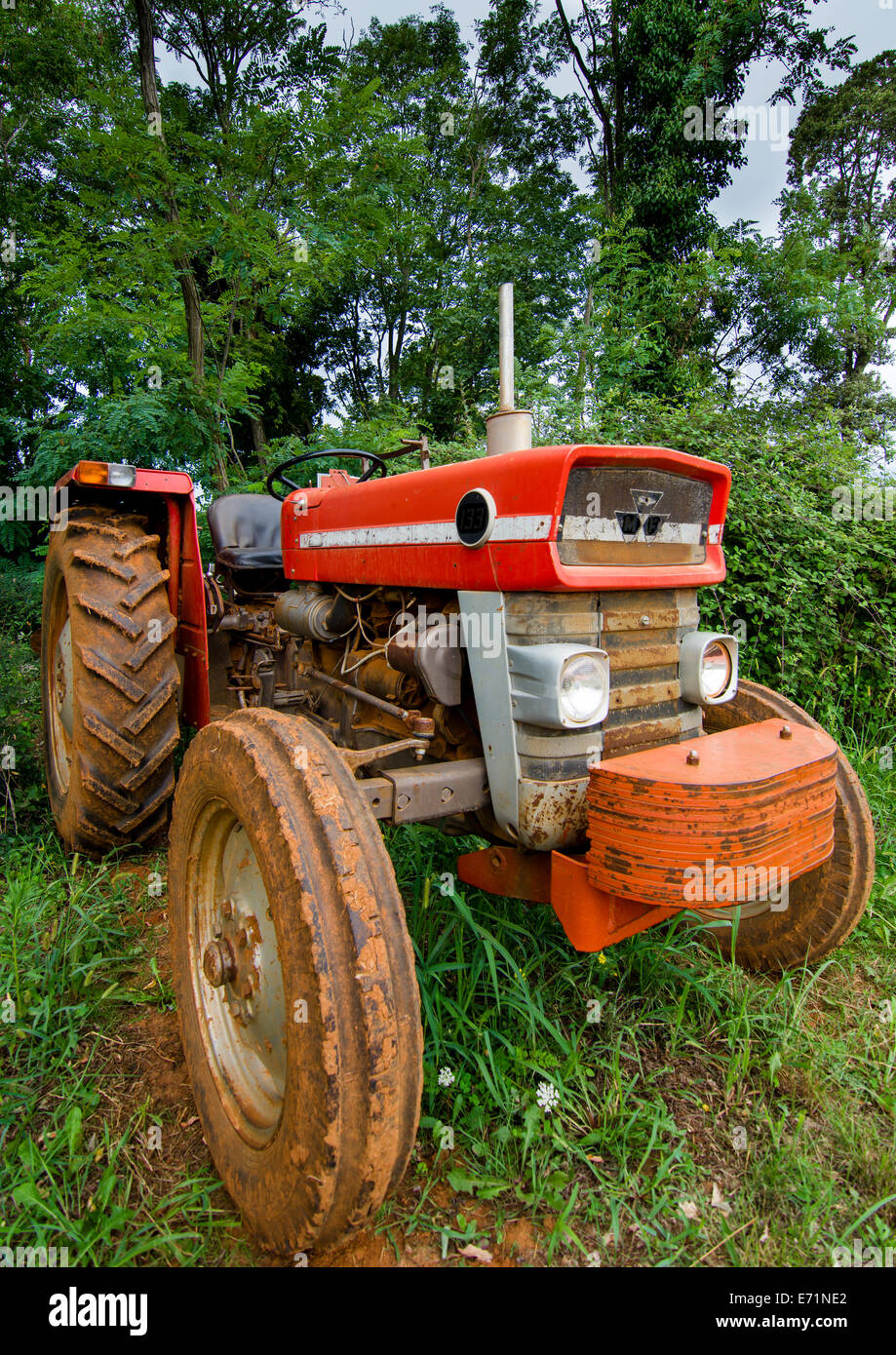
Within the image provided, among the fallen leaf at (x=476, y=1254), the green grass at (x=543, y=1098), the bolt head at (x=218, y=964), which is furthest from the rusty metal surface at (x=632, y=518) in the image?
the fallen leaf at (x=476, y=1254)

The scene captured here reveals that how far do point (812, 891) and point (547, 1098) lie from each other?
37.9 inches

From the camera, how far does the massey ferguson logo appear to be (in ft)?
5.65

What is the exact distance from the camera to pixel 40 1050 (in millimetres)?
1881

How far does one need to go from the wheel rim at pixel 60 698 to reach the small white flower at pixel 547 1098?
1.97 meters

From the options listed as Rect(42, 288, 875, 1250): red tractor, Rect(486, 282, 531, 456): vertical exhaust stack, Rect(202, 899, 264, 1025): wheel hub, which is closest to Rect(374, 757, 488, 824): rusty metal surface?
Rect(42, 288, 875, 1250): red tractor

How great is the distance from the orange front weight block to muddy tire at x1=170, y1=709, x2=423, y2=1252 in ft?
1.42

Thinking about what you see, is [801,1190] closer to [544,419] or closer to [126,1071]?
[126,1071]

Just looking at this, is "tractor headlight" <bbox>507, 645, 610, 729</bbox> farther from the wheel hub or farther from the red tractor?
the wheel hub

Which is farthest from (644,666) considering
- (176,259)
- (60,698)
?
(176,259)

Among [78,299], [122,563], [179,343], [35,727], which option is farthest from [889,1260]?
[179,343]

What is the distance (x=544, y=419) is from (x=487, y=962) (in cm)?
483

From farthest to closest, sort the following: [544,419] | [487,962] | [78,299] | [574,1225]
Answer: [544,419]
[78,299]
[487,962]
[574,1225]

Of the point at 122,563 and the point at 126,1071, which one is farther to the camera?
the point at 122,563

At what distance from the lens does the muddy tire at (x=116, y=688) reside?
2.44 meters
